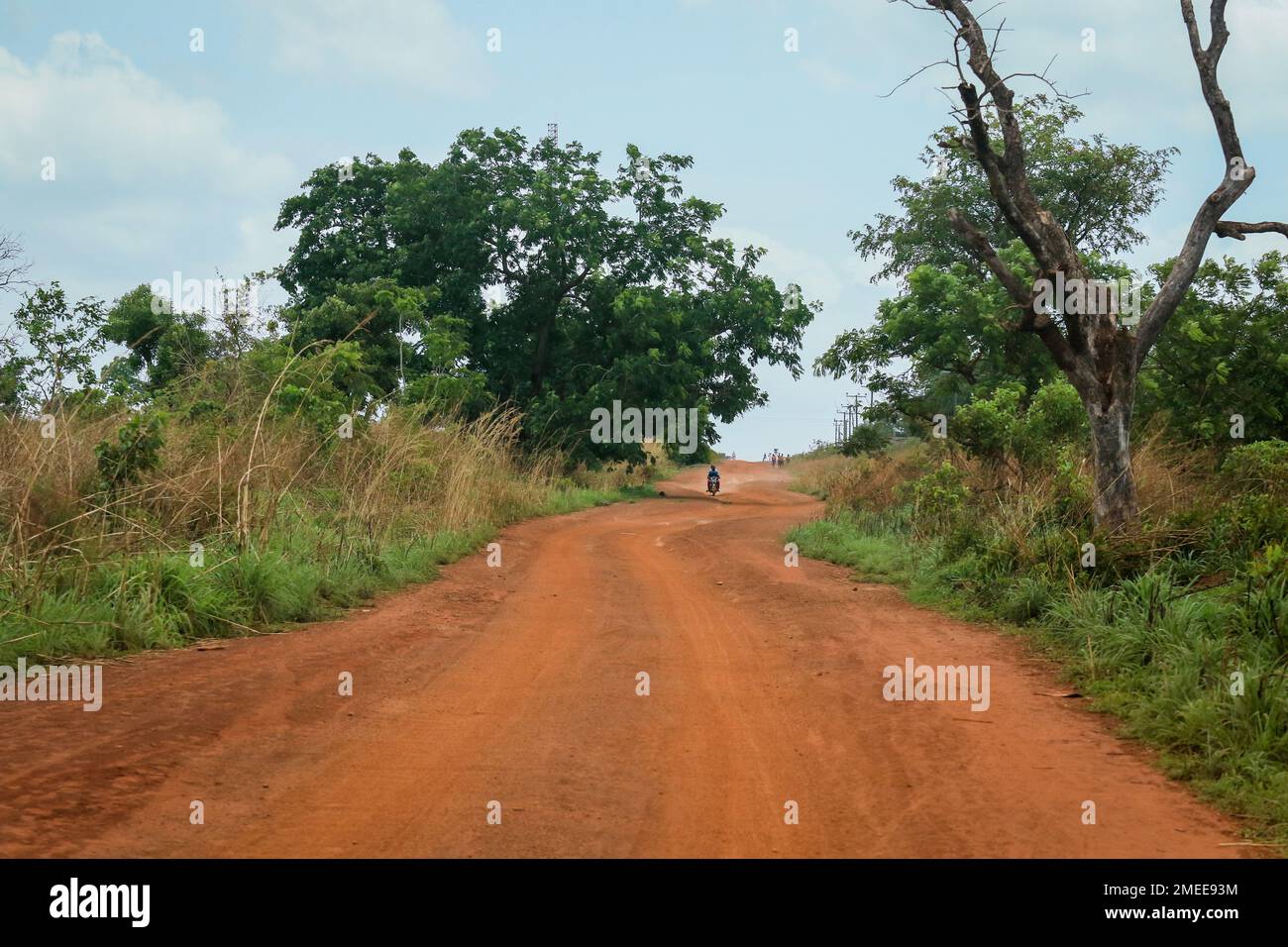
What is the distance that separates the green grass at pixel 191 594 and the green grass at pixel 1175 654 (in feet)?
20.1

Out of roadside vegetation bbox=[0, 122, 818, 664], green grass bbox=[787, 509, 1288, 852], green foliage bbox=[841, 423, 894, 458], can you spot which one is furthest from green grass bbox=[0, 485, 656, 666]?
green foliage bbox=[841, 423, 894, 458]

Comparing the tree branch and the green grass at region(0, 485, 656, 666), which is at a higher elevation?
the tree branch

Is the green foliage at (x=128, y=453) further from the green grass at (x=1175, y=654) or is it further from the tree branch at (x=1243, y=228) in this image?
the tree branch at (x=1243, y=228)

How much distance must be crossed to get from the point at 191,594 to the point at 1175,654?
25.1ft

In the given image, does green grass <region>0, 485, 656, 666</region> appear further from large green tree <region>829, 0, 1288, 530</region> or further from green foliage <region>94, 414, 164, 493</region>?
large green tree <region>829, 0, 1288, 530</region>

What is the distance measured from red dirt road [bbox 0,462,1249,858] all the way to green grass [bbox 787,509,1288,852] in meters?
0.25

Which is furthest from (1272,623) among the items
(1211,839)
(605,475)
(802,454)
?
(802,454)

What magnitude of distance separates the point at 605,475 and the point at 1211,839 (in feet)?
107

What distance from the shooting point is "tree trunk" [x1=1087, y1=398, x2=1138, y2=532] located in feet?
39.0

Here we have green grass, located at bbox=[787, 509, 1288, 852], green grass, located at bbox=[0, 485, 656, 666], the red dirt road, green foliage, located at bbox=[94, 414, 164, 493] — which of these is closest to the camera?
the red dirt road

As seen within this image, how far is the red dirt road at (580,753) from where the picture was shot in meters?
5.18

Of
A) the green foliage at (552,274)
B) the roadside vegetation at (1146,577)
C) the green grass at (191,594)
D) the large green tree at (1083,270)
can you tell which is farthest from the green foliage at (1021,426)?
the green foliage at (552,274)

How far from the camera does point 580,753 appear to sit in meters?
6.58

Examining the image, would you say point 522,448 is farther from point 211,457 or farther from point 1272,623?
point 1272,623
